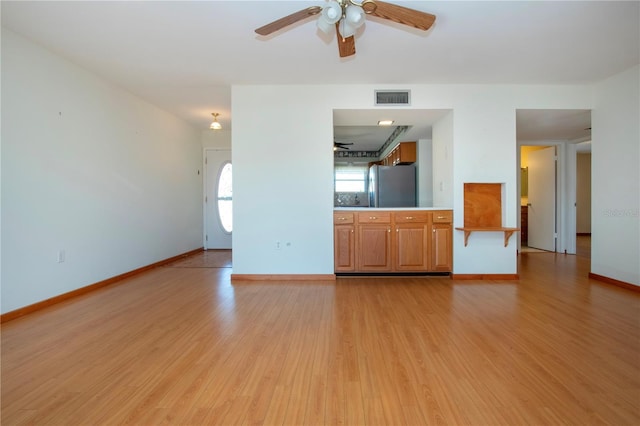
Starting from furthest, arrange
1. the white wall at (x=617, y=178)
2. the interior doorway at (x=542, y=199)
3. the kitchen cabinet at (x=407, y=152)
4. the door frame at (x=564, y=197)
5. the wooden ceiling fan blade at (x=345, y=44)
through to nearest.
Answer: the interior doorway at (x=542, y=199)
the door frame at (x=564, y=197)
the kitchen cabinet at (x=407, y=152)
the white wall at (x=617, y=178)
the wooden ceiling fan blade at (x=345, y=44)

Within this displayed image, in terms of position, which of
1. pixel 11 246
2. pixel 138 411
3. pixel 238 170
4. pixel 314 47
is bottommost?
pixel 138 411

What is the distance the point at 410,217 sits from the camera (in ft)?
12.6

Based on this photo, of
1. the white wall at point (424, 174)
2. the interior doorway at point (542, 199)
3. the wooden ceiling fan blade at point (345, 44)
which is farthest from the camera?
the interior doorway at point (542, 199)

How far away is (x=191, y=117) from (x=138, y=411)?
4.88m

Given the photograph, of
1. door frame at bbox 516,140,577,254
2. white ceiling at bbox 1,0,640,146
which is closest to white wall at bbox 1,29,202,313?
white ceiling at bbox 1,0,640,146

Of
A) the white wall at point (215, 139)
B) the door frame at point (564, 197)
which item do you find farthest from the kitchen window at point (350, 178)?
the door frame at point (564, 197)

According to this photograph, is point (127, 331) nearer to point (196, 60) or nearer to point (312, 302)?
point (312, 302)

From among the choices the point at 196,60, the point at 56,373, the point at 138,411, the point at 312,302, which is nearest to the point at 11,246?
the point at 56,373

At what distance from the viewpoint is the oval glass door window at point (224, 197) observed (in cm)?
629

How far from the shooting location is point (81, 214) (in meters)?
3.21

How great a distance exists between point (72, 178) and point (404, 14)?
11.5 feet

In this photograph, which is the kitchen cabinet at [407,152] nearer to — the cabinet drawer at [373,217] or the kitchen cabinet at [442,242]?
the kitchen cabinet at [442,242]

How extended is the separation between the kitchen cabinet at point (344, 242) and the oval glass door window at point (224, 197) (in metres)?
3.24

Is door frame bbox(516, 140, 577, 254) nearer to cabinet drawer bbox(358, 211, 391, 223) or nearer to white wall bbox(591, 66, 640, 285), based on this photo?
white wall bbox(591, 66, 640, 285)
